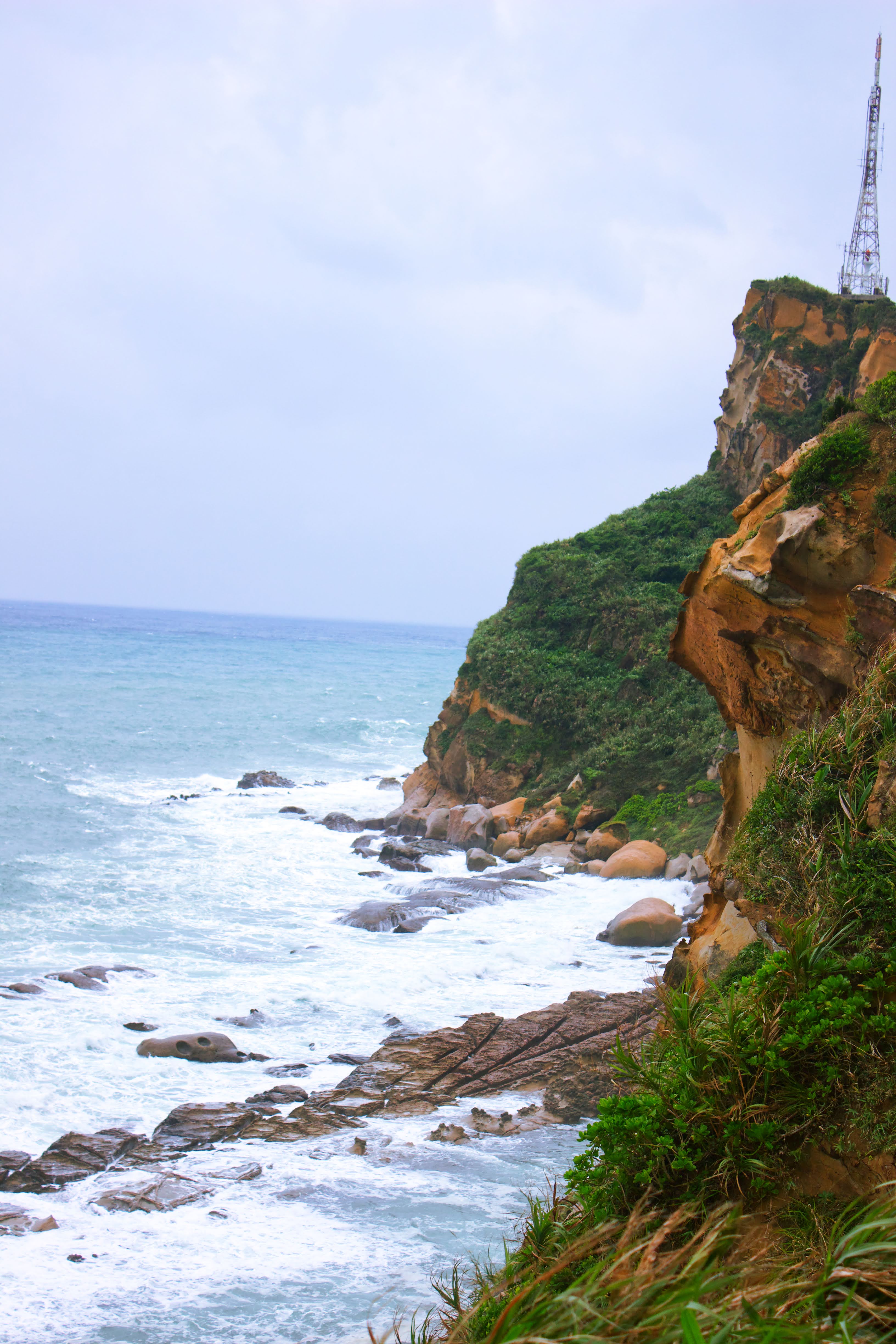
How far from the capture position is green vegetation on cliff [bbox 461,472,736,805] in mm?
26094

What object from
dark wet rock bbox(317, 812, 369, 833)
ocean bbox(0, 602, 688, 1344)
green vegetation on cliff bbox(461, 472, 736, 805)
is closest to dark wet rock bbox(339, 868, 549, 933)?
ocean bbox(0, 602, 688, 1344)

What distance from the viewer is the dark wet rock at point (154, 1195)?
9000mm

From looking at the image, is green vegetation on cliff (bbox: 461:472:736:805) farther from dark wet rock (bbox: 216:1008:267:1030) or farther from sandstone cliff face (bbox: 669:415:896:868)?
dark wet rock (bbox: 216:1008:267:1030)

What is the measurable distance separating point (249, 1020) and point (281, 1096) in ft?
8.12

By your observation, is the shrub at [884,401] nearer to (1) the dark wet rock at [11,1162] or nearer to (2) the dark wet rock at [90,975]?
(1) the dark wet rock at [11,1162]

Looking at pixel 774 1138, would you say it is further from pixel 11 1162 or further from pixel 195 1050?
pixel 195 1050

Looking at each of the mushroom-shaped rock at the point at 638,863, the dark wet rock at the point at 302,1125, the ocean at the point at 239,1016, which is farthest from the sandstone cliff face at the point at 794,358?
the dark wet rock at the point at 302,1125

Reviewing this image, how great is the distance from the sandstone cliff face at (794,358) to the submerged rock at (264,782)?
19.7 m

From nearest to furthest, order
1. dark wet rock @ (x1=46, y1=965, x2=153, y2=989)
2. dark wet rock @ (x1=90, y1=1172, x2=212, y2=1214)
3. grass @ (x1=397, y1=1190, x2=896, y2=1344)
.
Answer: grass @ (x1=397, y1=1190, x2=896, y2=1344) < dark wet rock @ (x1=90, y1=1172, x2=212, y2=1214) < dark wet rock @ (x1=46, y1=965, x2=153, y2=989)

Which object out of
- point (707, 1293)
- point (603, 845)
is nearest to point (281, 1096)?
point (707, 1293)

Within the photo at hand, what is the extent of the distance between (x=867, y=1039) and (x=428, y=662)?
355ft

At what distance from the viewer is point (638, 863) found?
864 inches

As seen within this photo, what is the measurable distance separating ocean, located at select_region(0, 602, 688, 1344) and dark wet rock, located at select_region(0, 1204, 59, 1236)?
100 mm

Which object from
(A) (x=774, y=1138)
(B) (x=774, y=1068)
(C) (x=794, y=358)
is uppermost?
(C) (x=794, y=358)
